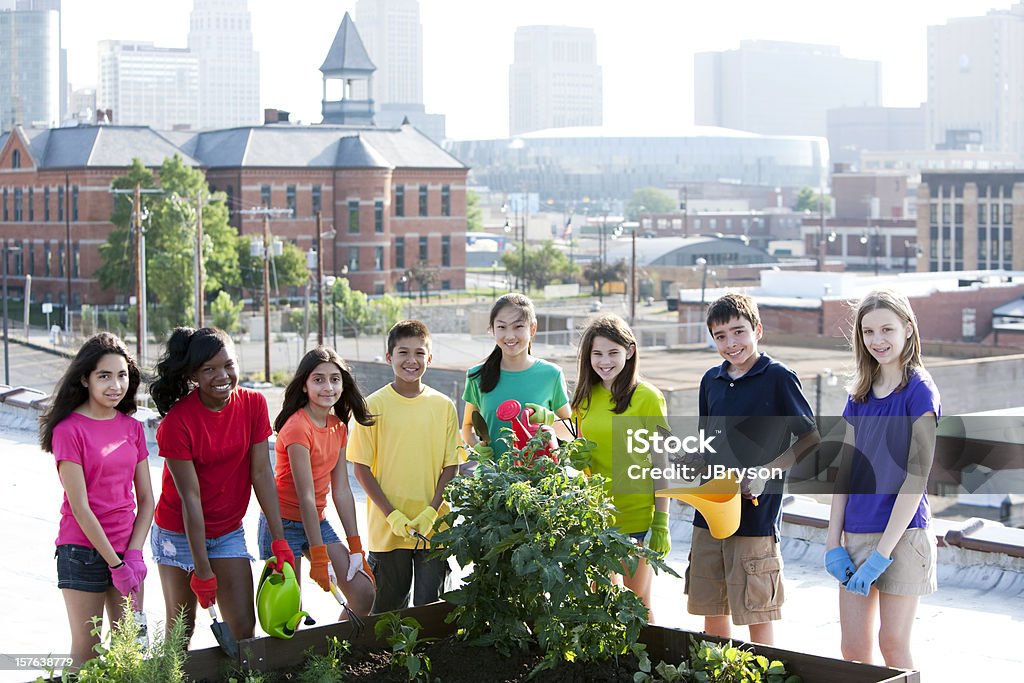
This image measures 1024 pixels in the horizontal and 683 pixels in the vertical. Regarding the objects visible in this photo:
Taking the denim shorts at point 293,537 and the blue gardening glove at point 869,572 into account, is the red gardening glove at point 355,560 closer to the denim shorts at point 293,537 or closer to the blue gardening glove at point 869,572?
the denim shorts at point 293,537

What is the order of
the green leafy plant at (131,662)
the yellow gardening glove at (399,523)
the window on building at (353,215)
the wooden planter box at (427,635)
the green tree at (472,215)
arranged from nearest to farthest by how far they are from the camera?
the green leafy plant at (131,662), the wooden planter box at (427,635), the yellow gardening glove at (399,523), the window on building at (353,215), the green tree at (472,215)

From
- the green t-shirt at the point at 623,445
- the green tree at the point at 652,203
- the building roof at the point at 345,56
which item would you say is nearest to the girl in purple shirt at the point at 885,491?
the green t-shirt at the point at 623,445

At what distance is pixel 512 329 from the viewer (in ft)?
19.8

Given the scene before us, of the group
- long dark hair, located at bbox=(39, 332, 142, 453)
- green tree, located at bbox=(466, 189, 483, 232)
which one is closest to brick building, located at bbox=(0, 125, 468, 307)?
green tree, located at bbox=(466, 189, 483, 232)

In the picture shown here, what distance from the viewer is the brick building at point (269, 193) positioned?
223ft

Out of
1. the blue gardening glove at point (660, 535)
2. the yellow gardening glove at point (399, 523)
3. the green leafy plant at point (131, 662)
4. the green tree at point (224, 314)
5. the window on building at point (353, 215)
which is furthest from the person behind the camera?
the window on building at point (353, 215)

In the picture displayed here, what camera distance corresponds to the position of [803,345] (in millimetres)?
44562

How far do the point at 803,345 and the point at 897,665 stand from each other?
40.5 meters

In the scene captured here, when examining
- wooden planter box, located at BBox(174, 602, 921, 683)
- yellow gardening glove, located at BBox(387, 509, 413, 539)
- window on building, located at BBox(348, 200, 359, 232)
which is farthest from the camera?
window on building, located at BBox(348, 200, 359, 232)

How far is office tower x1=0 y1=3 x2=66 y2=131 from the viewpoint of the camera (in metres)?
119

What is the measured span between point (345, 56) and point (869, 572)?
289 ft

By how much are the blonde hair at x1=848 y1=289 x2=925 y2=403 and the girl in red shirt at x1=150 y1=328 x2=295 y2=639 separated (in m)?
2.37

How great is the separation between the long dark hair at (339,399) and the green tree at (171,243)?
1996 inches

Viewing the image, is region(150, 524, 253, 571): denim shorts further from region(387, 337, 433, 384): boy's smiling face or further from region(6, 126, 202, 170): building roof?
region(6, 126, 202, 170): building roof
